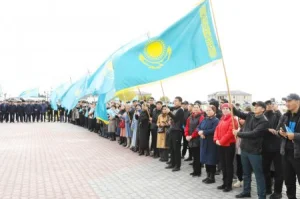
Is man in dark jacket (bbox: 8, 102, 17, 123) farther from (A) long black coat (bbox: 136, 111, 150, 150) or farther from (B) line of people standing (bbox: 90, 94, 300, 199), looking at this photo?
(B) line of people standing (bbox: 90, 94, 300, 199)

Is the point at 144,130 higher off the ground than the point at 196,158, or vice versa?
the point at 144,130

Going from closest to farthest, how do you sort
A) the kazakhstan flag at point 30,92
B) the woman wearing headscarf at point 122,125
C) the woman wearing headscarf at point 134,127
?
1. the woman wearing headscarf at point 134,127
2. the woman wearing headscarf at point 122,125
3. the kazakhstan flag at point 30,92

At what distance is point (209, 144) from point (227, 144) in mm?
984

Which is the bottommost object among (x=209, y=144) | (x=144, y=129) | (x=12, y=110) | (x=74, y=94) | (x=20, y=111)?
(x=209, y=144)

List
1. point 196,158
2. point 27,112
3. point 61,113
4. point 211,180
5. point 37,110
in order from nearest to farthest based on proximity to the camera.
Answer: point 211,180
point 196,158
point 27,112
point 37,110
point 61,113

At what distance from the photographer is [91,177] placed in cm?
913

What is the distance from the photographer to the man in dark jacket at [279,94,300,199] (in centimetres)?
557

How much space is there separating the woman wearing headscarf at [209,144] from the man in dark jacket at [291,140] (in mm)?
2417

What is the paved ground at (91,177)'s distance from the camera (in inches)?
294

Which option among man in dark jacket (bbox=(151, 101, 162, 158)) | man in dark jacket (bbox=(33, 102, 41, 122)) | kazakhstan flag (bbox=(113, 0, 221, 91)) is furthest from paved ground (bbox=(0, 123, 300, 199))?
man in dark jacket (bbox=(33, 102, 41, 122))

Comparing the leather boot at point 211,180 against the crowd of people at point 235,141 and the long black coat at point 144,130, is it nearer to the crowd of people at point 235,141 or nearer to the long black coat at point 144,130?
the crowd of people at point 235,141

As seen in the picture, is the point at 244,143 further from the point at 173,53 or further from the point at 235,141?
the point at 173,53

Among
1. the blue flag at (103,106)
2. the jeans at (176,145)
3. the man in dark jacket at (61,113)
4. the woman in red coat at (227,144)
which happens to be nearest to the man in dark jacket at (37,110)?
the man in dark jacket at (61,113)

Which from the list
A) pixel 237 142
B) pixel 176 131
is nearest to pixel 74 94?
pixel 176 131
